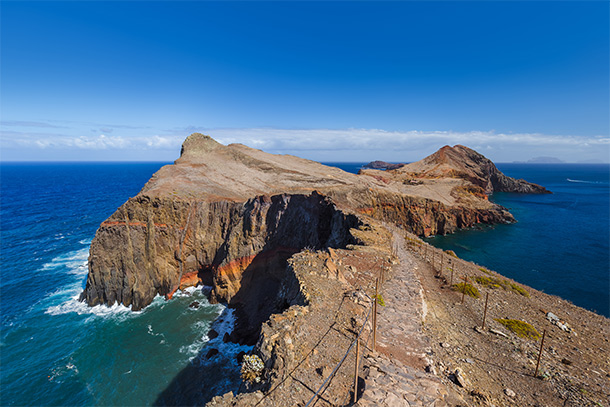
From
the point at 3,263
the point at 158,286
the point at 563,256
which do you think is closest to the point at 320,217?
the point at 158,286

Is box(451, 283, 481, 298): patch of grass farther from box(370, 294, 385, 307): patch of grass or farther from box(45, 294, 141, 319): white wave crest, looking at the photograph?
box(45, 294, 141, 319): white wave crest

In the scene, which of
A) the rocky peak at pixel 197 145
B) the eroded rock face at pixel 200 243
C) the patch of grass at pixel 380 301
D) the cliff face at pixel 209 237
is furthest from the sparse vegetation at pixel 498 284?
the rocky peak at pixel 197 145

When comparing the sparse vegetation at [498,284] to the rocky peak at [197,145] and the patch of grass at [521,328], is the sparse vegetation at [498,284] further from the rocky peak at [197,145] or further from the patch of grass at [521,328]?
the rocky peak at [197,145]

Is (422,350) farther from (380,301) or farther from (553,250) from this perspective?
(553,250)

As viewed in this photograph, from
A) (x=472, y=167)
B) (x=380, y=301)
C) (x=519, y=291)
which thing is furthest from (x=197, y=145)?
(x=472, y=167)

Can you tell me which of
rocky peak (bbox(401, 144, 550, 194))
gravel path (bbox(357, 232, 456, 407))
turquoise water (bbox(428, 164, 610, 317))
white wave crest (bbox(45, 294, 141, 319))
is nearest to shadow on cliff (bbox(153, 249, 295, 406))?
gravel path (bbox(357, 232, 456, 407))

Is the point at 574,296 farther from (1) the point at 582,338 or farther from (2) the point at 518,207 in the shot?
Result: (2) the point at 518,207
